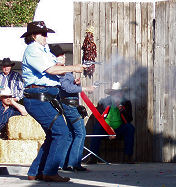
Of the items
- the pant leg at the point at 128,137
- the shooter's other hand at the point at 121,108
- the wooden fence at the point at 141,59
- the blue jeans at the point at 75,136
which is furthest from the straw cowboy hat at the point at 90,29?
the blue jeans at the point at 75,136

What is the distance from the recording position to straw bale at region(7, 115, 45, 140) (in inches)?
495

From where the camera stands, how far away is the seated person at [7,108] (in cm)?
1264

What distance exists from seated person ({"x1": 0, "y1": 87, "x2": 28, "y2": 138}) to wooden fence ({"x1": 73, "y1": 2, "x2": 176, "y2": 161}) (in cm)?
129

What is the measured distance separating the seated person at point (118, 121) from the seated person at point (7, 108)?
1433mm

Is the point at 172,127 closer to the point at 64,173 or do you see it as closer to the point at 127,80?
the point at 127,80

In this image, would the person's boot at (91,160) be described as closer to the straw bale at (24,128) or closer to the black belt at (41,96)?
the straw bale at (24,128)

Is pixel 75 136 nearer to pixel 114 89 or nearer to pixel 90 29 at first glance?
pixel 114 89

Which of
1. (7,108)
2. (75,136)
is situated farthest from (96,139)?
(75,136)

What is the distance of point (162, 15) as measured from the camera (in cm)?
1254

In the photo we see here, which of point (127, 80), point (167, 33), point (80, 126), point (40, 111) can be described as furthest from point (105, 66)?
point (40, 111)

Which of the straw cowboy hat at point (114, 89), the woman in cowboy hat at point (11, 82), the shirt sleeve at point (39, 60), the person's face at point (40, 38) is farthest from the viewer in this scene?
the woman in cowboy hat at point (11, 82)

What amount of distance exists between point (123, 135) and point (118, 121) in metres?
0.27

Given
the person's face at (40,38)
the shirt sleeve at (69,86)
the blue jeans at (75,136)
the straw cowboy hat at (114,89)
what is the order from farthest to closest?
the straw cowboy hat at (114,89) < the shirt sleeve at (69,86) < the blue jeans at (75,136) < the person's face at (40,38)

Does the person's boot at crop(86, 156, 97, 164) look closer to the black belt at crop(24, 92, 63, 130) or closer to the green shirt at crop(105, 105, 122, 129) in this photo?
the green shirt at crop(105, 105, 122, 129)
